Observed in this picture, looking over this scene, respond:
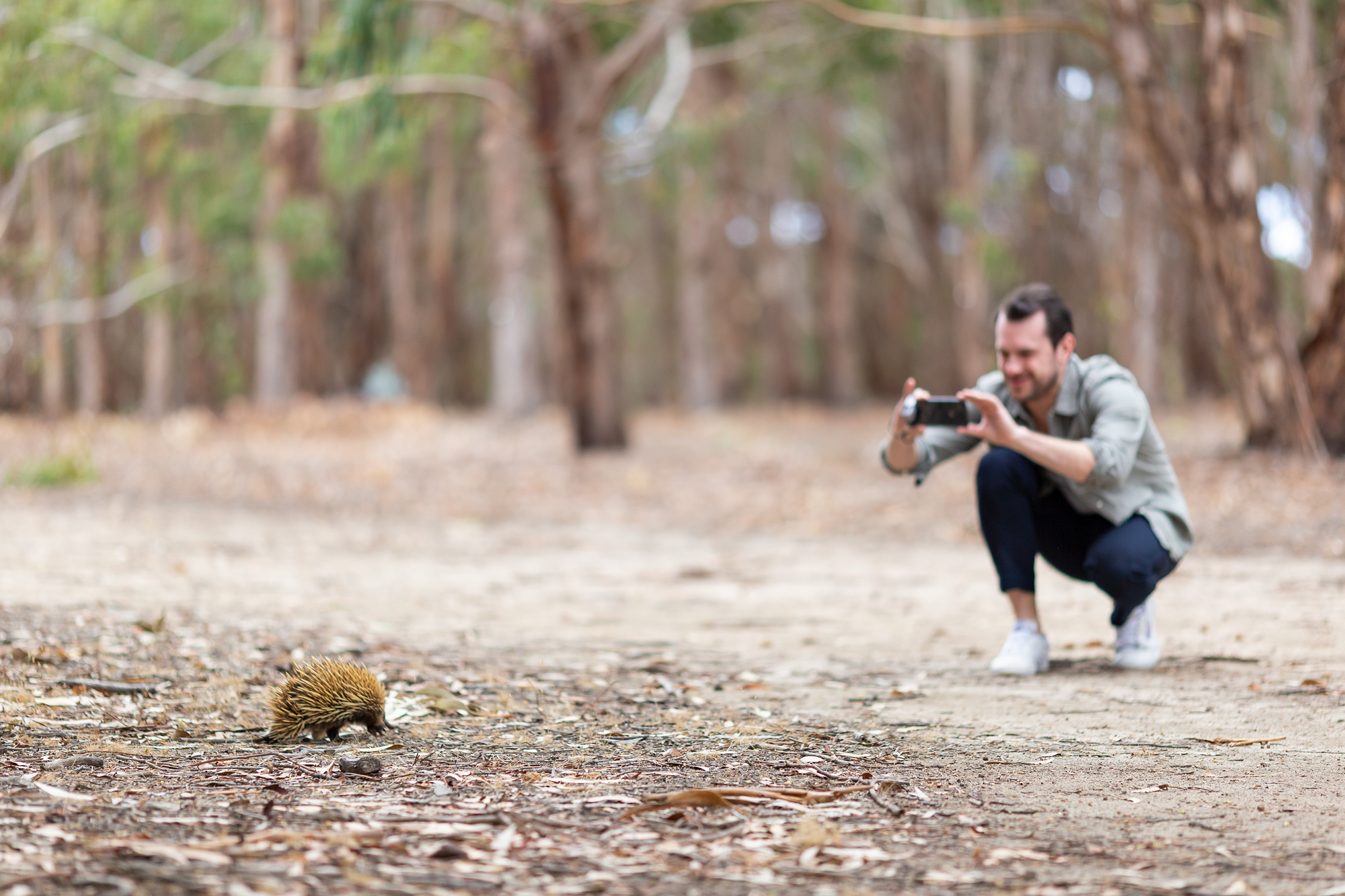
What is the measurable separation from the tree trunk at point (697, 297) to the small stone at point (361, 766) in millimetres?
17399

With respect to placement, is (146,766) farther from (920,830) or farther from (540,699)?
(920,830)

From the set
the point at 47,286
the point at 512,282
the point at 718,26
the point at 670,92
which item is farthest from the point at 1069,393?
the point at 47,286

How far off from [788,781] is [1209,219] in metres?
7.29

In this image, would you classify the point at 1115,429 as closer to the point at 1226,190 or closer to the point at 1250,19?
the point at 1226,190

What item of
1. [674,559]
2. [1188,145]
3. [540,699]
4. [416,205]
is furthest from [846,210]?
[540,699]

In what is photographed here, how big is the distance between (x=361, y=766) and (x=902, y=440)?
6.06 feet

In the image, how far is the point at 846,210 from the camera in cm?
2473

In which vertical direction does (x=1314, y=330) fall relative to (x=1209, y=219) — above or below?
below

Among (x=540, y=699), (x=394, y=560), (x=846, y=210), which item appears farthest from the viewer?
(x=846, y=210)

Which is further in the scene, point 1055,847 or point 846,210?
point 846,210

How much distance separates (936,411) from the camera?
12.9 feet

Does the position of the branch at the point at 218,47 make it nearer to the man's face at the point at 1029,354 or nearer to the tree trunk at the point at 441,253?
the tree trunk at the point at 441,253

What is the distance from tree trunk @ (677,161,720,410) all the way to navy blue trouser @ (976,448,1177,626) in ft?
52.1

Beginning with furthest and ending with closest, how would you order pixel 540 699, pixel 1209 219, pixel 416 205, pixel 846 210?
pixel 416 205 < pixel 846 210 < pixel 1209 219 < pixel 540 699
